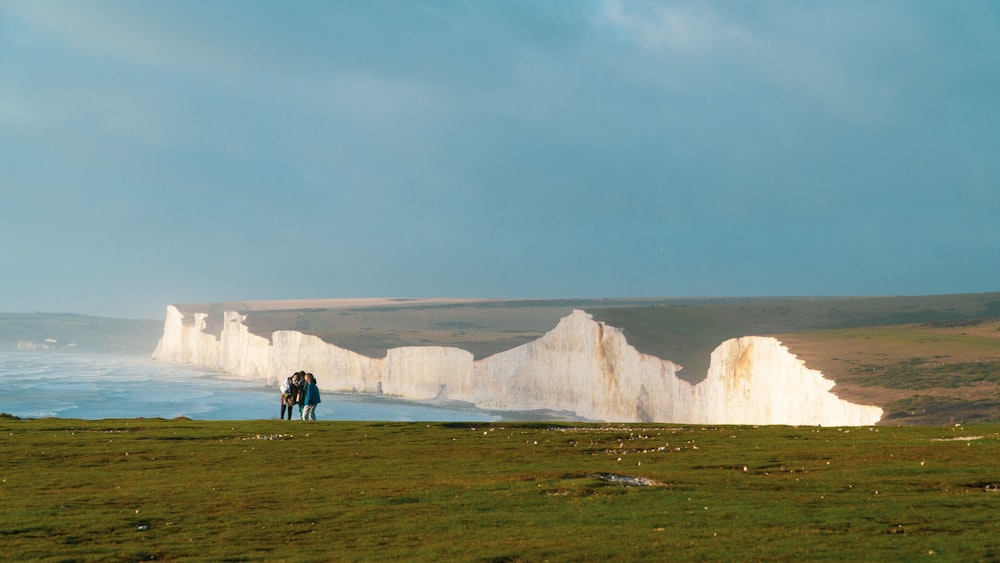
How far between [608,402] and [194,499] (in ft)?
262

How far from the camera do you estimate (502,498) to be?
16.9 meters

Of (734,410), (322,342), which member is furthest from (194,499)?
(322,342)

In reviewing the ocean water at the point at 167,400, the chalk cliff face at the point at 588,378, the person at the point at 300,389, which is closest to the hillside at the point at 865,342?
the chalk cliff face at the point at 588,378

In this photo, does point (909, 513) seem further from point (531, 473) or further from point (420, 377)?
point (420, 377)

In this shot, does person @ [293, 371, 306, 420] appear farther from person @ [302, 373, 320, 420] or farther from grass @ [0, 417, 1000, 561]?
grass @ [0, 417, 1000, 561]

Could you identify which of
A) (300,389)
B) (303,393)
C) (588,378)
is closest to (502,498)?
(303,393)

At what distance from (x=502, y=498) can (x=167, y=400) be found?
10393 centimetres

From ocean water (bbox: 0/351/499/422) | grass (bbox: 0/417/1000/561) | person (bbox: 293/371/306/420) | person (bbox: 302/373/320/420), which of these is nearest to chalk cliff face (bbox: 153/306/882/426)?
ocean water (bbox: 0/351/499/422)

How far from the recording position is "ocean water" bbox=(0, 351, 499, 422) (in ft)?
307

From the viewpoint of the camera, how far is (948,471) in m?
19.2

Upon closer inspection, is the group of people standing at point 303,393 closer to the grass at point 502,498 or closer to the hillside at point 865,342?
the grass at point 502,498

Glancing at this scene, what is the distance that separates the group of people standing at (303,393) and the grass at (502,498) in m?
8.25

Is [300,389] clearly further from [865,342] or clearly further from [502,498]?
[865,342]

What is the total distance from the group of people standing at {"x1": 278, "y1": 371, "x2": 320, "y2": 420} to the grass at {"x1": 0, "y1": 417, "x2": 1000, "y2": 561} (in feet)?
27.1
